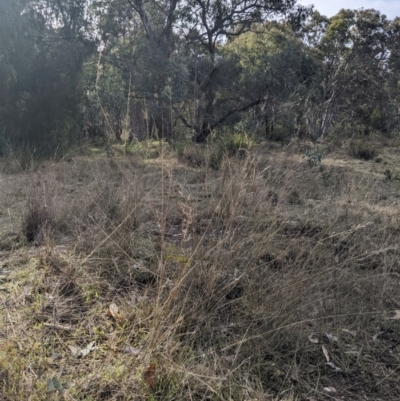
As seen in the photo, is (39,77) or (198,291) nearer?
(198,291)

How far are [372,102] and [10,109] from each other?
17.1m

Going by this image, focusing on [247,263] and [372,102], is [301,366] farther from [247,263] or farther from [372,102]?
[372,102]

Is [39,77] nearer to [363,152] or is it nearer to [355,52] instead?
[363,152]

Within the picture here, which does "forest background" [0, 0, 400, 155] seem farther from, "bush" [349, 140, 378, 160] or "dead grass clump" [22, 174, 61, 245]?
"dead grass clump" [22, 174, 61, 245]

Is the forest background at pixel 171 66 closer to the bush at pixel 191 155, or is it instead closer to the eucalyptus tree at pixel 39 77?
the eucalyptus tree at pixel 39 77

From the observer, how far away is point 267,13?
46.4ft

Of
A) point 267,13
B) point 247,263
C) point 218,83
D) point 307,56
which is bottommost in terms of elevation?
point 247,263

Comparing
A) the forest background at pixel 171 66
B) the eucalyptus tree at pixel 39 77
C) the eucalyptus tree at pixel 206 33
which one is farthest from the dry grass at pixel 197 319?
the eucalyptus tree at pixel 206 33

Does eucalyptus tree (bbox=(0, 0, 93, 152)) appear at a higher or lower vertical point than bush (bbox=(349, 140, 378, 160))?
higher

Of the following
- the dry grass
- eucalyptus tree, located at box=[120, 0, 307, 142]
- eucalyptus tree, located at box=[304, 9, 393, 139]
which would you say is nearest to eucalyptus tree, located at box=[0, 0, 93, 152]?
eucalyptus tree, located at box=[120, 0, 307, 142]

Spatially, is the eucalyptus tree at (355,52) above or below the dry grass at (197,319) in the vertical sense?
above

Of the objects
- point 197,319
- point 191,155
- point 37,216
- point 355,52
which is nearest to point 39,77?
point 191,155

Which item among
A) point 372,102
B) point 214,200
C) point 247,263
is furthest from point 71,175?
point 372,102

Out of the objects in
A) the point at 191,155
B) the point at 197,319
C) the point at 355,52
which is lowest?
the point at 197,319
